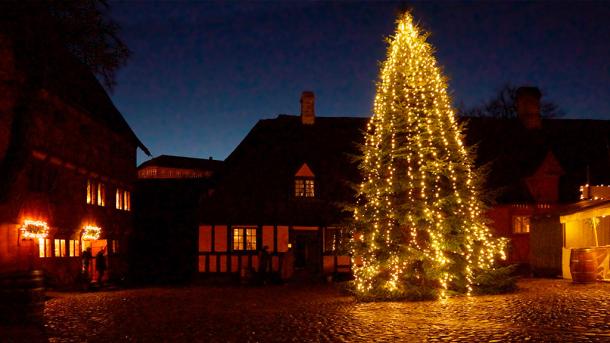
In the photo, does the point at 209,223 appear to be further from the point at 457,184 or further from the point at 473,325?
the point at 473,325

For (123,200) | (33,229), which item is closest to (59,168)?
(33,229)

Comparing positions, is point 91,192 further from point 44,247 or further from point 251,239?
point 251,239

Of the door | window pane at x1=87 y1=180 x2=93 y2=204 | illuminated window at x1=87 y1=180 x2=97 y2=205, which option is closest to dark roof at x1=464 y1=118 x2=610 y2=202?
the door

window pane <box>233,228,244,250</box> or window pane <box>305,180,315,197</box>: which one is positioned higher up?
window pane <box>305,180,315,197</box>

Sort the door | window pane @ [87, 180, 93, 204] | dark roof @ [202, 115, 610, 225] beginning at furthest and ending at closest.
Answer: the door
dark roof @ [202, 115, 610, 225]
window pane @ [87, 180, 93, 204]

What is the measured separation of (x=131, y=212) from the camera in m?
35.4

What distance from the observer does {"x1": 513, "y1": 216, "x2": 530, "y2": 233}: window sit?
33.7m

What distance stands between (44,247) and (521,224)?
73.0ft

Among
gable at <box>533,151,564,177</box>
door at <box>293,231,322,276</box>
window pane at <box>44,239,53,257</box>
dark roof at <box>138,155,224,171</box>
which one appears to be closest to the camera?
window pane at <box>44,239,53,257</box>

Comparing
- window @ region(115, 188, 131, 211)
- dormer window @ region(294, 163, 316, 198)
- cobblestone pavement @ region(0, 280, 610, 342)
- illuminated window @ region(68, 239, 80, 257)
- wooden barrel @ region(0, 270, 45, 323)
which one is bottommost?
cobblestone pavement @ region(0, 280, 610, 342)

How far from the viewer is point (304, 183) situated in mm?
31984

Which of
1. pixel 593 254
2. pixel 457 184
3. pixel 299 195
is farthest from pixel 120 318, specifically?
pixel 299 195

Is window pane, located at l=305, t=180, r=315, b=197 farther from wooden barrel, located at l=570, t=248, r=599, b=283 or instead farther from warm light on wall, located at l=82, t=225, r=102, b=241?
wooden barrel, located at l=570, t=248, r=599, b=283

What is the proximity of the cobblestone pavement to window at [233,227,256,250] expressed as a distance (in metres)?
9.43
